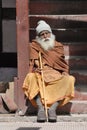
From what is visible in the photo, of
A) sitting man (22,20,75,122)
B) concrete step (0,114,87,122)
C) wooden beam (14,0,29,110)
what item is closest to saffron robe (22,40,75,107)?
sitting man (22,20,75,122)

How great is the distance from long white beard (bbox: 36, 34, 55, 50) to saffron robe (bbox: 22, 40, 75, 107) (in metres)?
0.06

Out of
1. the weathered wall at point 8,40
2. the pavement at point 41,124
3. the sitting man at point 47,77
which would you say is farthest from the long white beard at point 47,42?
the weathered wall at point 8,40

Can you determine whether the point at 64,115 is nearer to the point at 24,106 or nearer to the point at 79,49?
the point at 24,106

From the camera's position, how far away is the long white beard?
11117mm

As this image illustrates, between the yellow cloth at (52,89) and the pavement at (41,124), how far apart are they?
25 cm

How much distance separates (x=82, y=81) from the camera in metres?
11.8

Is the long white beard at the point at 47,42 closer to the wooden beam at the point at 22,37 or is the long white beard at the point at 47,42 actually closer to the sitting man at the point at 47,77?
the sitting man at the point at 47,77

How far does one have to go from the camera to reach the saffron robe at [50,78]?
10.9m

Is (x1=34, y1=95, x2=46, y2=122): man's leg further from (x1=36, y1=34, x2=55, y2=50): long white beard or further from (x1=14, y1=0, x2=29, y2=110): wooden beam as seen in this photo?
(x1=36, y1=34, x2=55, y2=50): long white beard

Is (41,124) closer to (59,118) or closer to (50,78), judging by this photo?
(59,118)

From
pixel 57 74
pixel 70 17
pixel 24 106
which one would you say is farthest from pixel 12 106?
pixel 70 17

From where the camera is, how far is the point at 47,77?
1108 cm

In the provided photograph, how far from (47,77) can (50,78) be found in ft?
0.16

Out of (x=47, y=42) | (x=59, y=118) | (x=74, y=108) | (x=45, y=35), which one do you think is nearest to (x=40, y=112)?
(x=59, y=118)
